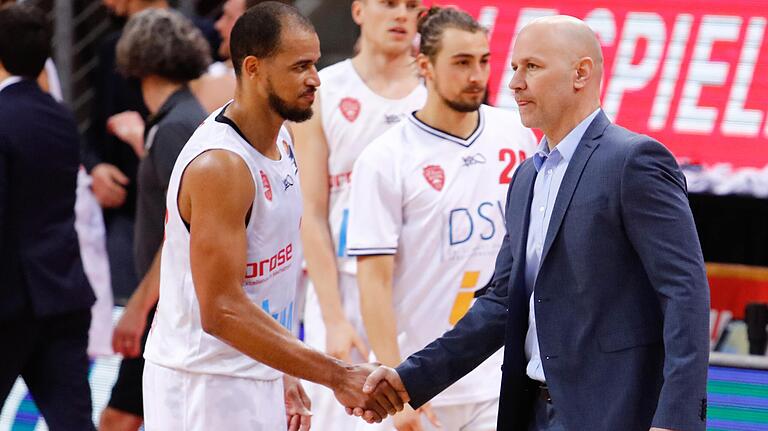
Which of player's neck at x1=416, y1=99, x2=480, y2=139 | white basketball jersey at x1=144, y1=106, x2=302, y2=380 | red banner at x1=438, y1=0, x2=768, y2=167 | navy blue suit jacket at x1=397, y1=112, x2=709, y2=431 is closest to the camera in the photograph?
navy blue suit jacket at x1=397, y1=112, x2=709, y2=431

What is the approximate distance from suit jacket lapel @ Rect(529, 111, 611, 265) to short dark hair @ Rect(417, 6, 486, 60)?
1.68 meters

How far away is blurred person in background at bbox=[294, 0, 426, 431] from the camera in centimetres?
585

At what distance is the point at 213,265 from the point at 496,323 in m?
0.91

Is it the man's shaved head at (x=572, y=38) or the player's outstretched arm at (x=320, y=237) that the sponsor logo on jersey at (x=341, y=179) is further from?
the man's shaved head at (x=572, y=38)

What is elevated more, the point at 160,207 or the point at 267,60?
the point at 267,60

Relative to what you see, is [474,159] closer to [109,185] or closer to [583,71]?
[583,71]

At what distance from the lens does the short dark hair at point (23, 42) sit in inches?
226

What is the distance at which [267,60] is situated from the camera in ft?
14.0

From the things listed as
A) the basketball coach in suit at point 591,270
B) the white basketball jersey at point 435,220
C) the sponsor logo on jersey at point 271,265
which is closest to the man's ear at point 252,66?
the sponsor logo on jersey at point 271,265

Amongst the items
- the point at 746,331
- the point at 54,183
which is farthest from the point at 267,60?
the point at 746,331

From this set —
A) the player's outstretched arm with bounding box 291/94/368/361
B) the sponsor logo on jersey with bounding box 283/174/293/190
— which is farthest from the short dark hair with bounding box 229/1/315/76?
the player's outstretched arm with bounding box 291/94/368/361

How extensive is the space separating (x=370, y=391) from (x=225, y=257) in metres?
0.68

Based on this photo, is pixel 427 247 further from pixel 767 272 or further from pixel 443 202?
pixel 767 272

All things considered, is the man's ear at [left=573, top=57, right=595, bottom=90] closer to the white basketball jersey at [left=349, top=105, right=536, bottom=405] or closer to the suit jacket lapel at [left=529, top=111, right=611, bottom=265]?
the suit jacket lapel at [left=529, top=111, right=611, bottom=265]
